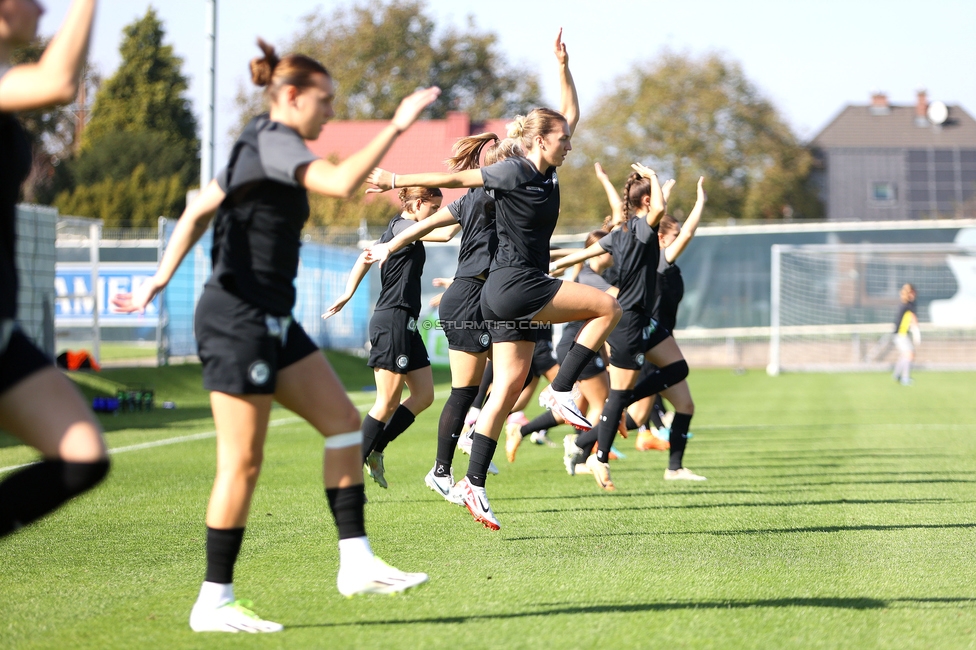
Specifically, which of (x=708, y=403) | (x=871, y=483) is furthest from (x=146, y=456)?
(x=708, y=403)

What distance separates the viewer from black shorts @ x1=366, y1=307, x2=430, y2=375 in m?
7.20

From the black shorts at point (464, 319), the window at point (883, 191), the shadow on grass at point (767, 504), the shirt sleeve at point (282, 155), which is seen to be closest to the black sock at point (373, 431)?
the black shorts at point (464, 319)

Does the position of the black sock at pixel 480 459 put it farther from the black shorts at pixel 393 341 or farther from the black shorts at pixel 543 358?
the black shorts at pixel 543 358

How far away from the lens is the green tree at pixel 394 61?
186 feet

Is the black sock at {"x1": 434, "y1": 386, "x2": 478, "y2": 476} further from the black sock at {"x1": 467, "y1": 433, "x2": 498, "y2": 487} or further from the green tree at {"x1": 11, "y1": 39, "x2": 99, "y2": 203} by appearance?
the green tree at {"x1": 11, "y1": 39, "x2": 99, "y2": 203}

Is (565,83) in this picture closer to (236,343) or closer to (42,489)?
(236,343)

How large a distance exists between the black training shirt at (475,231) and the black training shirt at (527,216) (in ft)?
3.27

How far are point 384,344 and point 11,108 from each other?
424cm

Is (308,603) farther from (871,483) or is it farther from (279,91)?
(871,483)

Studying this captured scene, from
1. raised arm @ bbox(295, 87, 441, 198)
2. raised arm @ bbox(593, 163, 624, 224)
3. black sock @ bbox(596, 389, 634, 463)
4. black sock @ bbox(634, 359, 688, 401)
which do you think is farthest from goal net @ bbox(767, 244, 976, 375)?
raised arm @ bbox(295, 87, 441, 198)

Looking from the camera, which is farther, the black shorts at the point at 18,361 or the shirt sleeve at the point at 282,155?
the shirt sleeve at the point at 282,155

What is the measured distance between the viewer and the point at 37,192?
186ft

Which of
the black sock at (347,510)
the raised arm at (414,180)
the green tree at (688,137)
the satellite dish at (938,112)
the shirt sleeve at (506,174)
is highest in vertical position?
the satellite dish at (938,112)

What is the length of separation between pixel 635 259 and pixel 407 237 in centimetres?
239
